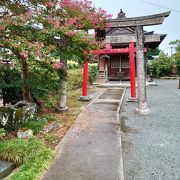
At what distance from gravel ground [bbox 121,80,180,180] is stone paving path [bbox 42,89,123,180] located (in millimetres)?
233

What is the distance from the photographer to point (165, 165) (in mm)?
4199

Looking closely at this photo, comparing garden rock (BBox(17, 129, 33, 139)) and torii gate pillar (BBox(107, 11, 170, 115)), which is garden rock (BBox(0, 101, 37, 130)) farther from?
torii gate pillar (BBox(107, 11, 170, 115))

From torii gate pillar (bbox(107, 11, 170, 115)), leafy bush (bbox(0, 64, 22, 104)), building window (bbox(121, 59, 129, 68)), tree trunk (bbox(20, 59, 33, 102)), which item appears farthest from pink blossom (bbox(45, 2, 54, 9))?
building window (bbox(121, 59, 129, 68))

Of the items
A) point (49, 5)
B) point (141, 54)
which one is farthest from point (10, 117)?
point (141, 54)

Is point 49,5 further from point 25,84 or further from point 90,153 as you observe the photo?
point 90,153

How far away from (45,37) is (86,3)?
172 cm

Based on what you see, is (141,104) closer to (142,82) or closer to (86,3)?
(142,82)

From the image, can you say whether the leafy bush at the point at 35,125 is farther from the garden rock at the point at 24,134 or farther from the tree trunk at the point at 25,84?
the tree trunk at the point at 25,84

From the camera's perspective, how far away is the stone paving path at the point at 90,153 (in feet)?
12.2

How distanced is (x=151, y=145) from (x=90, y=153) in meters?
1.54

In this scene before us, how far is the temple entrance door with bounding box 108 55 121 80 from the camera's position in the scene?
2317 cm

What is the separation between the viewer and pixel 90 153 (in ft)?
15.1

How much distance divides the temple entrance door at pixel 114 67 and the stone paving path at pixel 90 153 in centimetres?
1608

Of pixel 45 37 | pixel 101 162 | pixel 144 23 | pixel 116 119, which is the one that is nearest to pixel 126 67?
pixel 144 23
